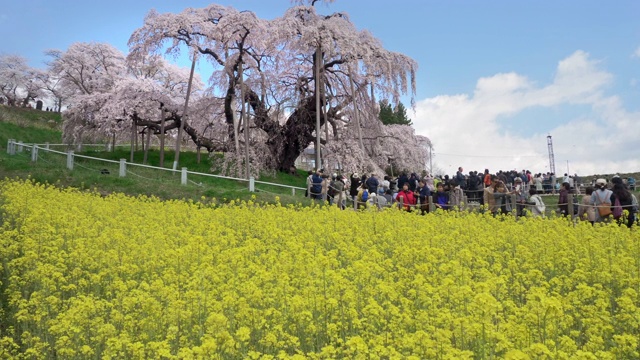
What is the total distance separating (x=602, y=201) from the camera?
12.1 meters

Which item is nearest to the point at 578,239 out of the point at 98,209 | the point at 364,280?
the point at 364,280

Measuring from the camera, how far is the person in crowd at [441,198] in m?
15.6

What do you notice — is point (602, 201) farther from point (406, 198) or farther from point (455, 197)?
point (406, 198)

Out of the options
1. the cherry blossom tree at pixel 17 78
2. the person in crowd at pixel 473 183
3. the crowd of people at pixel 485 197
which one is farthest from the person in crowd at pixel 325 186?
the cherry blossom tree at pixel 17 78

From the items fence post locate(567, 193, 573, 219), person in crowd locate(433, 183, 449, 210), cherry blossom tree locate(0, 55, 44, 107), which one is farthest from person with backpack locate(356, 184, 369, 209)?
cherry blossom tree locate(0, 55, 44, 107)

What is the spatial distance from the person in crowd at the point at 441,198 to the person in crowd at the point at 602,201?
4147 mm

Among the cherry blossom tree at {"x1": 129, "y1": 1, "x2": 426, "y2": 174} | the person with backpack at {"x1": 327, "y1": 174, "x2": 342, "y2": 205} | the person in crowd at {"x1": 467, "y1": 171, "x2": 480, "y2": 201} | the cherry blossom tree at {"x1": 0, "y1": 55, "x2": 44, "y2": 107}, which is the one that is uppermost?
the cherry blossom tree at {"x1": 0, "y1": 55, "x2": 44, "y2": 107}

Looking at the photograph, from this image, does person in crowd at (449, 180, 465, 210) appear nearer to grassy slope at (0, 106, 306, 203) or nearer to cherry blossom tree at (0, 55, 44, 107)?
grassy slope at (0, 106, 306, 203)

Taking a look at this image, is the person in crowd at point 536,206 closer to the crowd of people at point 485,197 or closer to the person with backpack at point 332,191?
the crowd of people at point 485,197

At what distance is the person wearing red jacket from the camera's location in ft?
51.9

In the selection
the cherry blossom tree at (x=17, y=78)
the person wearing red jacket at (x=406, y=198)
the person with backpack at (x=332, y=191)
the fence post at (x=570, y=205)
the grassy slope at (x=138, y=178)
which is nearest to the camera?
the fence post at (x=570, y=205)

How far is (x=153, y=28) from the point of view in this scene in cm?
2589

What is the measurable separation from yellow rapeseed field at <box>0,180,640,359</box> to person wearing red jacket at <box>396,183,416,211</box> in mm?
5276

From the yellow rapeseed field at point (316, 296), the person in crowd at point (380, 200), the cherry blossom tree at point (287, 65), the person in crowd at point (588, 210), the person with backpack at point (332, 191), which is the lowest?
the yellow rapeseed field at point (316, 296)
